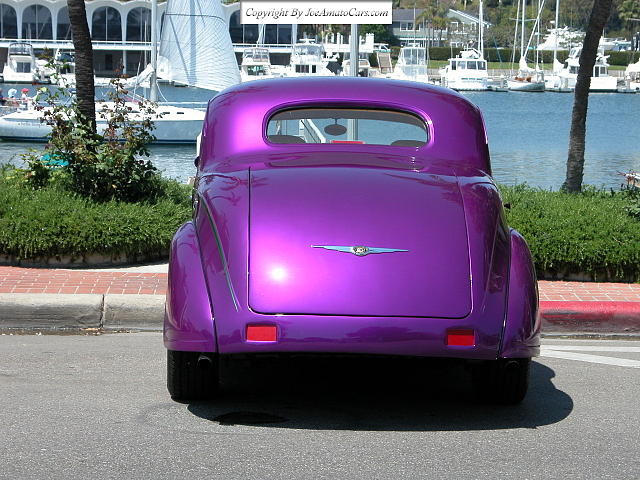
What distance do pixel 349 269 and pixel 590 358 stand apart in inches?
99.8

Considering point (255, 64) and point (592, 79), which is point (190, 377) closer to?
point (255, 64)

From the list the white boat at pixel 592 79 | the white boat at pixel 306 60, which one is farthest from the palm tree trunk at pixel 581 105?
the white boat at pixel 592 79

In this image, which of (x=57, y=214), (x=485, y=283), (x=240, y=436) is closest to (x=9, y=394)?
A: (x=240, y=436)

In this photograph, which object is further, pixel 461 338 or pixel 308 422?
pixel 308 422

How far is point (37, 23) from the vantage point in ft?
303

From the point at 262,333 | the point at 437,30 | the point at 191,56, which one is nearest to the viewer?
the point at 262,333

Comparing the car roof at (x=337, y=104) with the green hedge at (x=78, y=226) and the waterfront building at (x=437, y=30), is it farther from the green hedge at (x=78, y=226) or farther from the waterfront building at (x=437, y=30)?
the waterfront building at (x=437, y=30)

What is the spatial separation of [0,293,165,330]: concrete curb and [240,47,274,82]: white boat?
73.1 m

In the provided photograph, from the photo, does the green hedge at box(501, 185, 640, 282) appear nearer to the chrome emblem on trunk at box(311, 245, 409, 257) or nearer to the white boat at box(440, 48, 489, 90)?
the chrome emblem on trunk at box(311, 245, 409, 257)

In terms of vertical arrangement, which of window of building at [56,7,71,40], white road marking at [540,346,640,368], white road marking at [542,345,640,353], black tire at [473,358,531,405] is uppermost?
window of building at [56,7,71,40]

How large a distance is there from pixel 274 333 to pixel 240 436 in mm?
485

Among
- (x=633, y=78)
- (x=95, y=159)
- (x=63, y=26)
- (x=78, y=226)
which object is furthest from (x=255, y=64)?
(x=78, y=226)

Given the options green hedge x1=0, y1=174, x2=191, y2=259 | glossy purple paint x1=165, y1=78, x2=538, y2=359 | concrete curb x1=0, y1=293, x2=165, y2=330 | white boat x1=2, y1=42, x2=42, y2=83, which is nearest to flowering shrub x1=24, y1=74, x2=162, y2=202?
green hedge x1=0, y1=174, x2=191, y2=259

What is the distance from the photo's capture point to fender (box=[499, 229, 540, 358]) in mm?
4980
